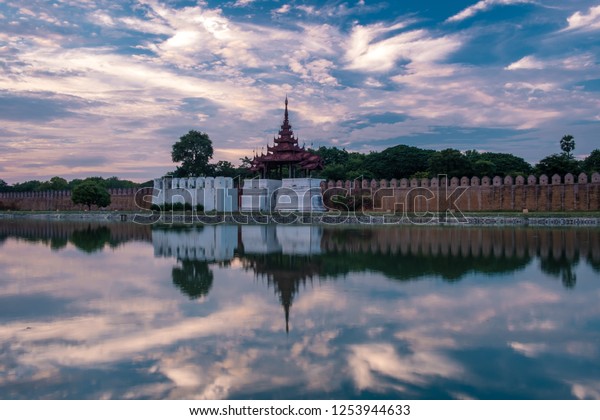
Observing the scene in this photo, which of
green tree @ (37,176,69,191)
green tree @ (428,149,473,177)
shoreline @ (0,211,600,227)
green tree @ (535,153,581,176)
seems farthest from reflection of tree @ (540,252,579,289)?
green tree @ (37,176,69,191)

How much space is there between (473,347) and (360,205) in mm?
25500

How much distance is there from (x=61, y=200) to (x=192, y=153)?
1266 cm

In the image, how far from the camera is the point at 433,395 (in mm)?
3709

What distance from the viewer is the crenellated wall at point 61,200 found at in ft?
133

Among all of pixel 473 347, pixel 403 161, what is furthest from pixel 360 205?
pixel 473 347

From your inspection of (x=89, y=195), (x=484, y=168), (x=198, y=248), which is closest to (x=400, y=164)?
(x=484, y=168)

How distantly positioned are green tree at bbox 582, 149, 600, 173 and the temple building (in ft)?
53.1

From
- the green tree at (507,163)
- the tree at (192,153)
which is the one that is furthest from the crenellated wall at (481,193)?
the tree at (192,153)

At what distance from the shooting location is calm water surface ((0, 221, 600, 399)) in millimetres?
3916

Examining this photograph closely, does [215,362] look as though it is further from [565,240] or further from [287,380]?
[565,240]

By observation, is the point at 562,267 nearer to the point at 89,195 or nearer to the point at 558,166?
the point at 558,166

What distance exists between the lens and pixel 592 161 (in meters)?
32.3

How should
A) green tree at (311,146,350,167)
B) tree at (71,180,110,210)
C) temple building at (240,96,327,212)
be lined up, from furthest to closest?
green tree at (311,146,350,167), tree at (71,180,110,210), temple building at (240,96,327,212)

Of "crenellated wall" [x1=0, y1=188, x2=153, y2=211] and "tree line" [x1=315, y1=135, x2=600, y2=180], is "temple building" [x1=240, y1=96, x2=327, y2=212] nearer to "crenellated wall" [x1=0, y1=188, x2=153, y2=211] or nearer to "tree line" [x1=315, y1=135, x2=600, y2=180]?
"tree line" [x1=315, y1=135, x2=600, y2=180]
